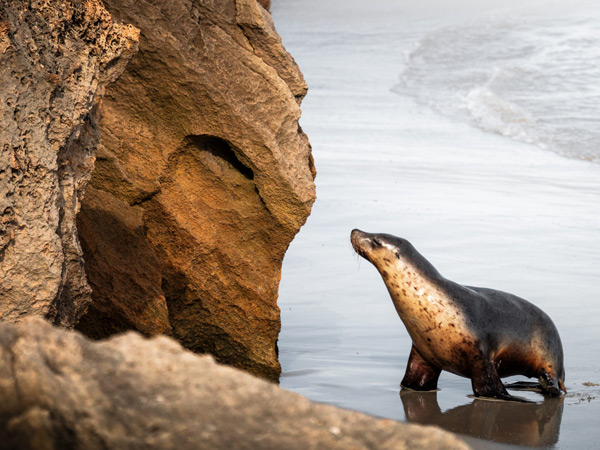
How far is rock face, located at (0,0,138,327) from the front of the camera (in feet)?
10.7

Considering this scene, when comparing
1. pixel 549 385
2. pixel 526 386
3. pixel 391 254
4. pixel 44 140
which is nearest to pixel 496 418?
pixel 549 385

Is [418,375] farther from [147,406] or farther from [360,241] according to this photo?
[147,406]

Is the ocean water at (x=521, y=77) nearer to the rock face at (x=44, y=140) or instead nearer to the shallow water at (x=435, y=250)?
the shallow water at (x=435, y=250)

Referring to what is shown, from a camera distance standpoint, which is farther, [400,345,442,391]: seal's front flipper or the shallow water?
[400,345,442,391]: seal's front flipper

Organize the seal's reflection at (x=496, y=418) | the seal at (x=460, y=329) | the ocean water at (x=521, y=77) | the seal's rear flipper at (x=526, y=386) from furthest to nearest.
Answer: the ocean water at (x=521, y=77)
the seal's rear flipper at (x=526, y=386)
the seal at (x=460, y=329)
the seal's reflection at (x=496, y=418)

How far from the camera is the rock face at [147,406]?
5.54 feet

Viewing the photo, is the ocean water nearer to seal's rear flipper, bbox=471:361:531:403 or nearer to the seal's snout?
the seal's snout

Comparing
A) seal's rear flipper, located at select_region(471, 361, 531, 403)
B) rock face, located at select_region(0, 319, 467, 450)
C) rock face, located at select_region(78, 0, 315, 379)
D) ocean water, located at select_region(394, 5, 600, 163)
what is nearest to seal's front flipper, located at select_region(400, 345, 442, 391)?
seal's rear flipper, located at select_region(471, 361, 531, 403)

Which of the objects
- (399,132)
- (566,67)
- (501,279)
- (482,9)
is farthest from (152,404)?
(482,9)

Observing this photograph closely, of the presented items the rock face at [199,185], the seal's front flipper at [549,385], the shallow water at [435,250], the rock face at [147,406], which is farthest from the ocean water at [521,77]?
the rock face at [147,406]

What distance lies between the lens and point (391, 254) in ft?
17.4

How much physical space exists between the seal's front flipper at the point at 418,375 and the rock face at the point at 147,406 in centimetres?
330

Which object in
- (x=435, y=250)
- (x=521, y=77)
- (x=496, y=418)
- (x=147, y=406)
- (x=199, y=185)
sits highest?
(x=521, y=77)

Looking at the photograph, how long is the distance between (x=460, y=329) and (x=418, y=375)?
13.4 inches
